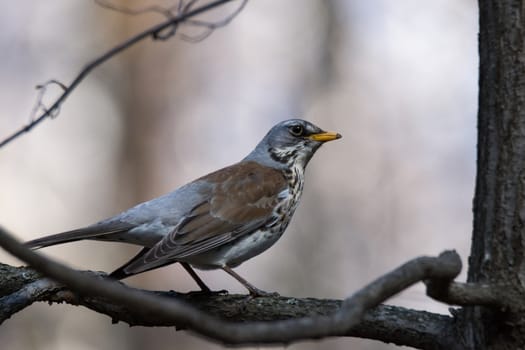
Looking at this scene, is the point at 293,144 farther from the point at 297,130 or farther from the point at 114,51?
the point at 114,51

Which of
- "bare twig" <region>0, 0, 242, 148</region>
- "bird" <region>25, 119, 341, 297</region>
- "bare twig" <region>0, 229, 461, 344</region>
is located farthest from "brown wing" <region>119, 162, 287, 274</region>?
"bare twig" <region>0, 229, 461, 344</region>

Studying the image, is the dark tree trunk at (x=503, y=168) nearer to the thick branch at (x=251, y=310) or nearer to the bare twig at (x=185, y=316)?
the thick branch at (x=251, y=310)

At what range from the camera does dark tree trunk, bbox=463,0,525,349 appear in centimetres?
304

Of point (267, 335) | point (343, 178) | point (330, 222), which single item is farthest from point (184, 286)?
point (267, 335)

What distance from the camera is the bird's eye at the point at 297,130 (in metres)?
6.13

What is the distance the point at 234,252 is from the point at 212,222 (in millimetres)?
248

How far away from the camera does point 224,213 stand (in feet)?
17.6

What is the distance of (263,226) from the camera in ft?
17.6

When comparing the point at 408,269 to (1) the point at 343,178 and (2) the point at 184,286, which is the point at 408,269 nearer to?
(2) the point at 184,286

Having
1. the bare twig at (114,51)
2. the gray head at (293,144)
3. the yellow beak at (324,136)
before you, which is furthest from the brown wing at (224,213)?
the bare twig at (114,51)

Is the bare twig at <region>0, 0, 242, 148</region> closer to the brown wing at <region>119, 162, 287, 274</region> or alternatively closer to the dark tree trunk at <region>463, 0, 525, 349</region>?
the dark tree trunk at <region>463, 0, 525, 349</region>

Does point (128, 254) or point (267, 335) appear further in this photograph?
point (128, 254)

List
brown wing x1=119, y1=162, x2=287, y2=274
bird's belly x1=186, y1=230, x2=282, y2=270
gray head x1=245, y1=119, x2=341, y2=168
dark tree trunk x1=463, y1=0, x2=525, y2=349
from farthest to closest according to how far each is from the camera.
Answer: gray head x1=245, y1=119, x2=341, y2=168, bird's belly x1=186, y1=230, x2=282, y2=270, brown wing x1=119, y1=162, x2=287, y2=274, dark tree trunk x1=463, y1=0, x2=525, y2=349

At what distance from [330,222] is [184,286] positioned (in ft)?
7.93
